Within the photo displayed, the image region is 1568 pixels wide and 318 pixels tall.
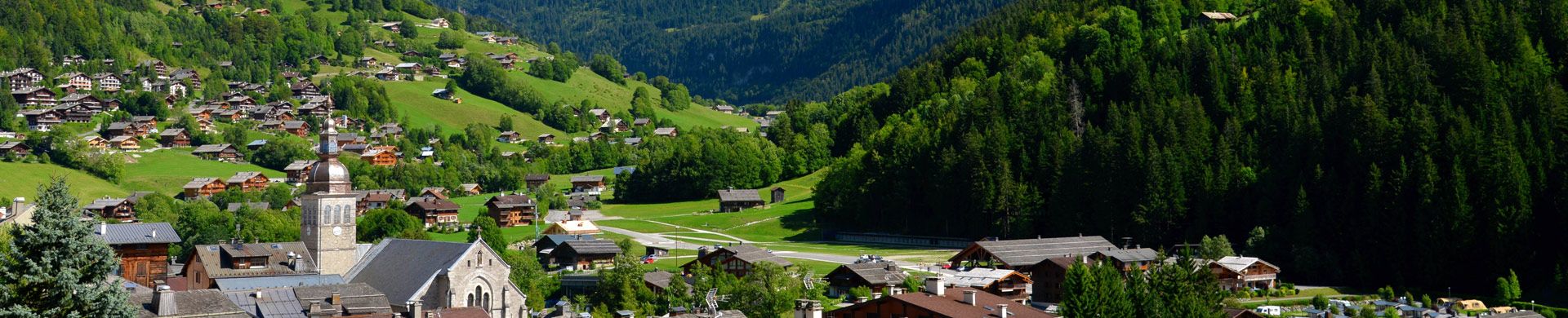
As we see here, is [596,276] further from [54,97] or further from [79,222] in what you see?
[54,97]

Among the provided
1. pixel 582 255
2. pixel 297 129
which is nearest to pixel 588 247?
pixel 582 255

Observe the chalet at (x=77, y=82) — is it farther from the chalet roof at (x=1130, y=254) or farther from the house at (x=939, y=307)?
the house at (x=939, y=307)

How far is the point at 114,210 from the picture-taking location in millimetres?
125562

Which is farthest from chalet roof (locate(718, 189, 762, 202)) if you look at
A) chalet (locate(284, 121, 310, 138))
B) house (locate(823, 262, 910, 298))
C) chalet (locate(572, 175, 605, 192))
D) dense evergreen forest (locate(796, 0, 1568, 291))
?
chalet (locate(284, 121, 310, 138))

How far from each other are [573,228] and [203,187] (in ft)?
146

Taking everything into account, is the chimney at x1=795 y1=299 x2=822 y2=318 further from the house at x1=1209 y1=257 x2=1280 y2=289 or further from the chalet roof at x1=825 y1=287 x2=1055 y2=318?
the house at x1=1209 y1=257 x2=1280 y2=289

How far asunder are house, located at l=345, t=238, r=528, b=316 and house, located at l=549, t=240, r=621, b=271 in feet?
83.9

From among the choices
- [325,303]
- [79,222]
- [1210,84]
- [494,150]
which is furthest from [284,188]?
[79,222]

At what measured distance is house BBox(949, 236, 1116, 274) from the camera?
84812 millimetres

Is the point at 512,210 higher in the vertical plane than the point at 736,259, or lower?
higher

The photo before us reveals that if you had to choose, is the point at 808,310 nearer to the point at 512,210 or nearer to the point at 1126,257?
the point at 1126,257

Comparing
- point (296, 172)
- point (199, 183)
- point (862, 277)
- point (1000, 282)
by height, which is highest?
point (296, 172)

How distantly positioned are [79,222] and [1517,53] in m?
97.8

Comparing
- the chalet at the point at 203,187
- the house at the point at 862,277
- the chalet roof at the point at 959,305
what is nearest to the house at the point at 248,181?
the chalet at the point at 203,187
